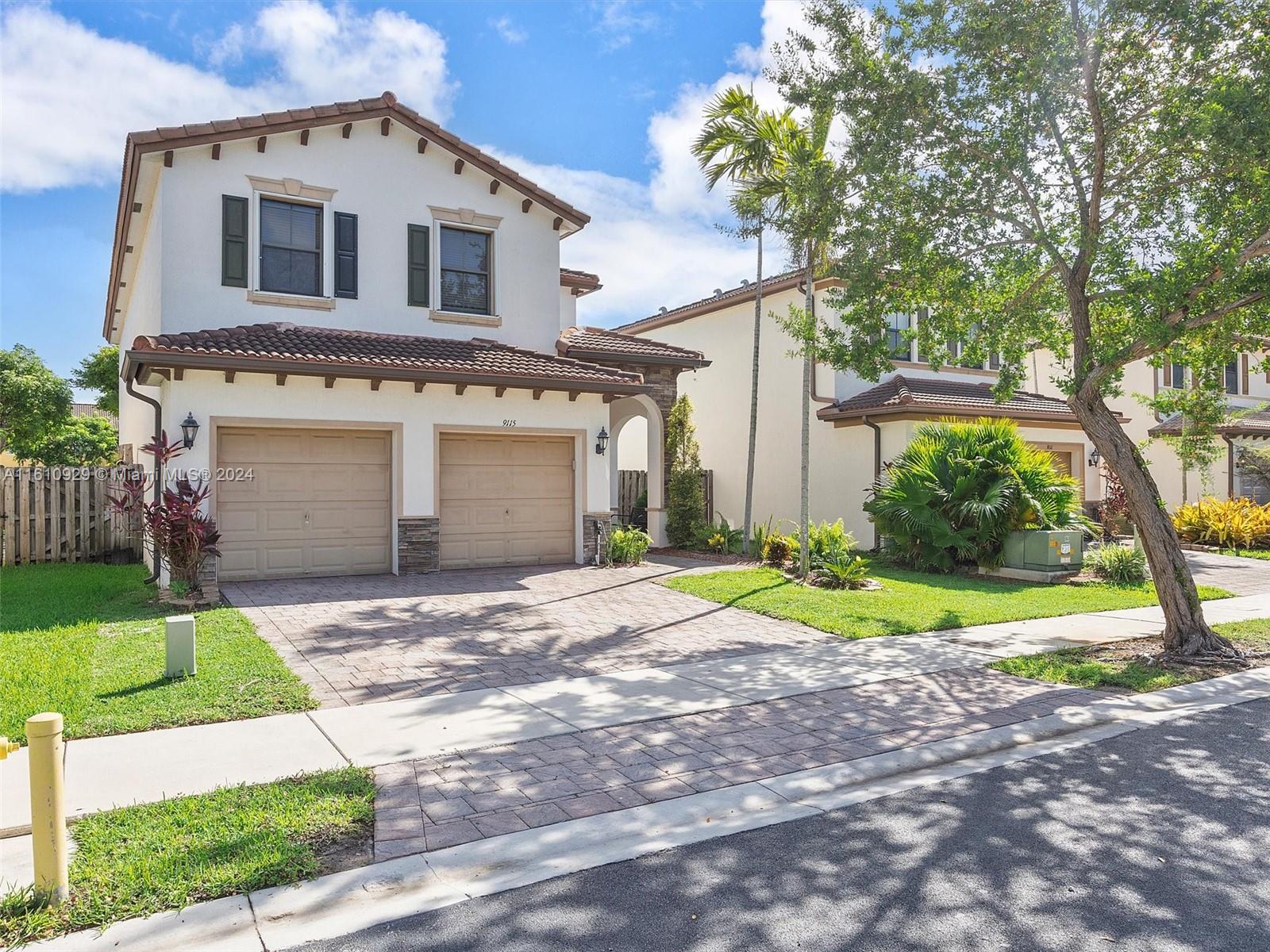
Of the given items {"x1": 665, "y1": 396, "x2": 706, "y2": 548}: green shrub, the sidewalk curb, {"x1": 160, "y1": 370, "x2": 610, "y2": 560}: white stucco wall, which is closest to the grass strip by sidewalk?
the sidewalk curb

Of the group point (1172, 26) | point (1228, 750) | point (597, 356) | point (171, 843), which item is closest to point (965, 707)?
point (1228, 750)

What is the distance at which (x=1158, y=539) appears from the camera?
9.52 metres

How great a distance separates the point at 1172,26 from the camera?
29.0ft

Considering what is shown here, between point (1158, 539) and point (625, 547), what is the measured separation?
8.71 m

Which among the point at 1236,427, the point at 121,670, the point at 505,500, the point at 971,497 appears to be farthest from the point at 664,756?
the point at 1236,427

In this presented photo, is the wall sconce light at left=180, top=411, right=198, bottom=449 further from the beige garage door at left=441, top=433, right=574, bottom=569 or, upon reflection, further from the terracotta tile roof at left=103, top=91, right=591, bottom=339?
the terracotta tile roof at left=103, top=91, right=591, bottom=339

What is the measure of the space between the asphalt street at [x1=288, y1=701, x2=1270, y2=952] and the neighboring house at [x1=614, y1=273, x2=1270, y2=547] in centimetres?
1391

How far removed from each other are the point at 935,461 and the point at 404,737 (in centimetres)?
1270

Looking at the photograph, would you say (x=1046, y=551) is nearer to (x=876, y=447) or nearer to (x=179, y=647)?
(x=876, y=447)

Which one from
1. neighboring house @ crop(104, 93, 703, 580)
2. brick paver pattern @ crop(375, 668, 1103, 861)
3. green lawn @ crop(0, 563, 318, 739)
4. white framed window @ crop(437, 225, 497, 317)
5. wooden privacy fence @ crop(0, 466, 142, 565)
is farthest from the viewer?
white framed window @ crop(437, 225, 497, 317)

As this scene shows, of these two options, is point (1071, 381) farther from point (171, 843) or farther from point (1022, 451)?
point (171, 843)

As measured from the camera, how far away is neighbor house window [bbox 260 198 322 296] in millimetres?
14227

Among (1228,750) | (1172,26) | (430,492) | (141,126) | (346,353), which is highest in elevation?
(141,126)

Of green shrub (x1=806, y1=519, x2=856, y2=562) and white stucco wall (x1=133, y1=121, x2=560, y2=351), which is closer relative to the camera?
white stucco wall (x1=133, y1=121, x2=560, y2=351)
